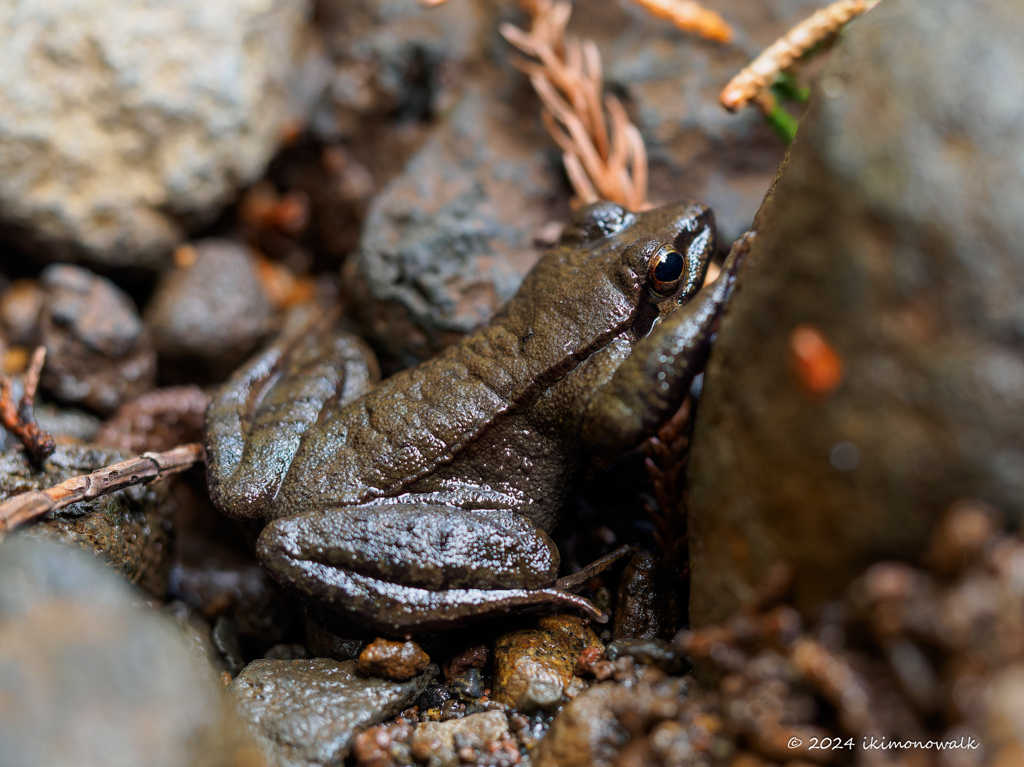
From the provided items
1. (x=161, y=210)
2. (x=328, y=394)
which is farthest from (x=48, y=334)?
(x=328, y=394)

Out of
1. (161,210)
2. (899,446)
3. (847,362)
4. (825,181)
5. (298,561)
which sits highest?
(825,181)

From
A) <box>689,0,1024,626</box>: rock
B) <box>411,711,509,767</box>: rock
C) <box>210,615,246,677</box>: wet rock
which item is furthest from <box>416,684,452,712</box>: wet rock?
<box>689,0,1024,626</box>: rock

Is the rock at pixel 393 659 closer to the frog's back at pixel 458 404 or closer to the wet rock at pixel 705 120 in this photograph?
the frog's back at pixel 458 404

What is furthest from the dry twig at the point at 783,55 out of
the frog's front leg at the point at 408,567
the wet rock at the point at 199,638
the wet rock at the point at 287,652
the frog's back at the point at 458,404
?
the wet rock at the point at 199,638

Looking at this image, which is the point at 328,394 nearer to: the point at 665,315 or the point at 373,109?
the point at 665,315

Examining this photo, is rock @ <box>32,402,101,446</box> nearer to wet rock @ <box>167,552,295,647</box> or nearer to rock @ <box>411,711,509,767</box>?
wet rock @ <box>167,552,295,647</box>

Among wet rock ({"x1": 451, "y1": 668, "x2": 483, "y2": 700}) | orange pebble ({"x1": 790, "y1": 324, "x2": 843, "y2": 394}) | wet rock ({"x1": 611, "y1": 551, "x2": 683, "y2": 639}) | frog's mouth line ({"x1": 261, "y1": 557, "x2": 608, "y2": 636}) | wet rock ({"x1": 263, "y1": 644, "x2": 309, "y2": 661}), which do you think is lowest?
wet rock ({"x1": 263, "y1": 644, "x2": 309, "y2": 661})
